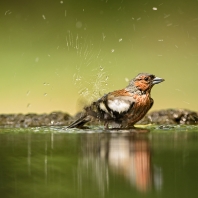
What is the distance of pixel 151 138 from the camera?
7266 millimetres

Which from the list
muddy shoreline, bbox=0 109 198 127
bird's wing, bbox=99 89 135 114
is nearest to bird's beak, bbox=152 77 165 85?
bird's wing, bbox=99 89 135 114

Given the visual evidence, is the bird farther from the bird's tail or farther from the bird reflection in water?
the bird reflection in water

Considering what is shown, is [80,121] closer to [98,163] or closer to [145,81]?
[145,81]

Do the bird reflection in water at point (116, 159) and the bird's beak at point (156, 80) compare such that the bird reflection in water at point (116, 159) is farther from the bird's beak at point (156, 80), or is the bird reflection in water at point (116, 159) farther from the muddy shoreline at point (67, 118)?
the muddy shoreline at point (67, 118)

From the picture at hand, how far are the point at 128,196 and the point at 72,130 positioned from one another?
4789mm

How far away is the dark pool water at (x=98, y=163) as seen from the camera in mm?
3802

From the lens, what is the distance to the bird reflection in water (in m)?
4.25

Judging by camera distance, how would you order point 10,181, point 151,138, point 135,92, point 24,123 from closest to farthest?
point 10,181, point 151,138, point 135,92, point 24,123

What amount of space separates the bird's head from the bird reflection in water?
88 cm

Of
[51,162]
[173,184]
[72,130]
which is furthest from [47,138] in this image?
[173,184]

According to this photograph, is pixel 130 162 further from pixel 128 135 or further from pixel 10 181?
pixel 128 135

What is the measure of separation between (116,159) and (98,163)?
0.32 metres

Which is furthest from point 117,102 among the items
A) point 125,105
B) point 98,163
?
point 98,163

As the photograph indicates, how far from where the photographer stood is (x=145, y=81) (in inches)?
327
